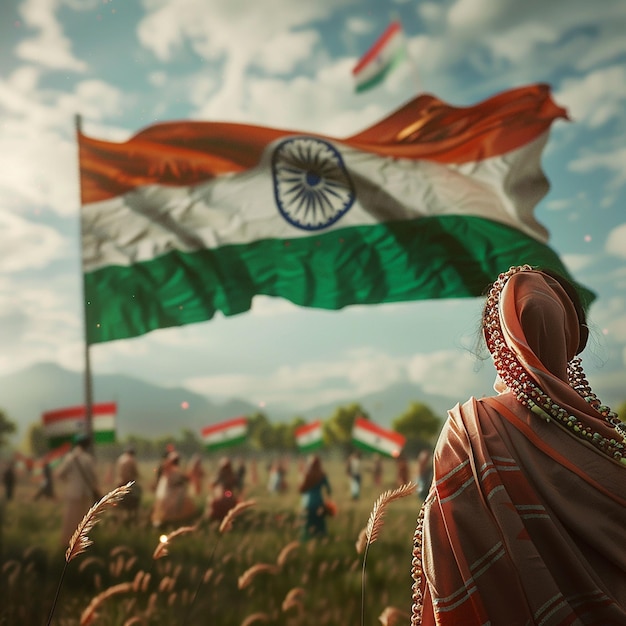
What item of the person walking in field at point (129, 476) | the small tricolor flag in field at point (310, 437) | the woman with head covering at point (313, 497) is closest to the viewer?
the woman with head covering at point (313, 497)

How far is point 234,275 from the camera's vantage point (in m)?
6.14

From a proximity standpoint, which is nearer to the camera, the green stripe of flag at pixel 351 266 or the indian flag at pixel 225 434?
the green stripe of flag at pixel 351 266

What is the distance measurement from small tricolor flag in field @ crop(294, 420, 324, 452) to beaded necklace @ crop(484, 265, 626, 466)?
417 inches

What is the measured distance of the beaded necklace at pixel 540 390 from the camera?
1742 millimetres

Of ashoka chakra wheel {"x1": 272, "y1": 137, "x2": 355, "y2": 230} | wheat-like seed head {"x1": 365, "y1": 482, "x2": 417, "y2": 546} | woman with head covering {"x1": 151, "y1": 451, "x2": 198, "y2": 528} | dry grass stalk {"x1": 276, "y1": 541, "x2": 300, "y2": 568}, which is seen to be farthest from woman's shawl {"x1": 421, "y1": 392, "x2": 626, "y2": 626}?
woman with head covering {"x1": 151, "y1": 451, "x2": 198, "y2": 528}

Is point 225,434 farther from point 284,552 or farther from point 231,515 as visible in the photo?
point 231,515

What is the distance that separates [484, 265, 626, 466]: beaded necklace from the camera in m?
1.74

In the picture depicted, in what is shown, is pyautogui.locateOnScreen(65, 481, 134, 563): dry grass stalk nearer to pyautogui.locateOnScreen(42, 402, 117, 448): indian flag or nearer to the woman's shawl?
the woman's shawl

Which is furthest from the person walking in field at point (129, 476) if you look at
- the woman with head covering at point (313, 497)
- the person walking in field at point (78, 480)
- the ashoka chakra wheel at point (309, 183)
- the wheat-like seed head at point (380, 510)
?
the wheat-like seed head at point (380, 510)

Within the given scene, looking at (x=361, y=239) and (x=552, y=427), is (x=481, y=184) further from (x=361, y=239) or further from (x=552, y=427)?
(x=552, y=427)

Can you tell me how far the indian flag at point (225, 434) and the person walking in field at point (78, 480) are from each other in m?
5.16

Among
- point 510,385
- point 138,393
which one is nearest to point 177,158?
point 510,385

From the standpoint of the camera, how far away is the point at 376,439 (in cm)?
1067

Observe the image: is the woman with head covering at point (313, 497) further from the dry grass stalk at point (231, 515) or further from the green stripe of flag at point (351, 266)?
the dry grass stalk at point (231, 515)
